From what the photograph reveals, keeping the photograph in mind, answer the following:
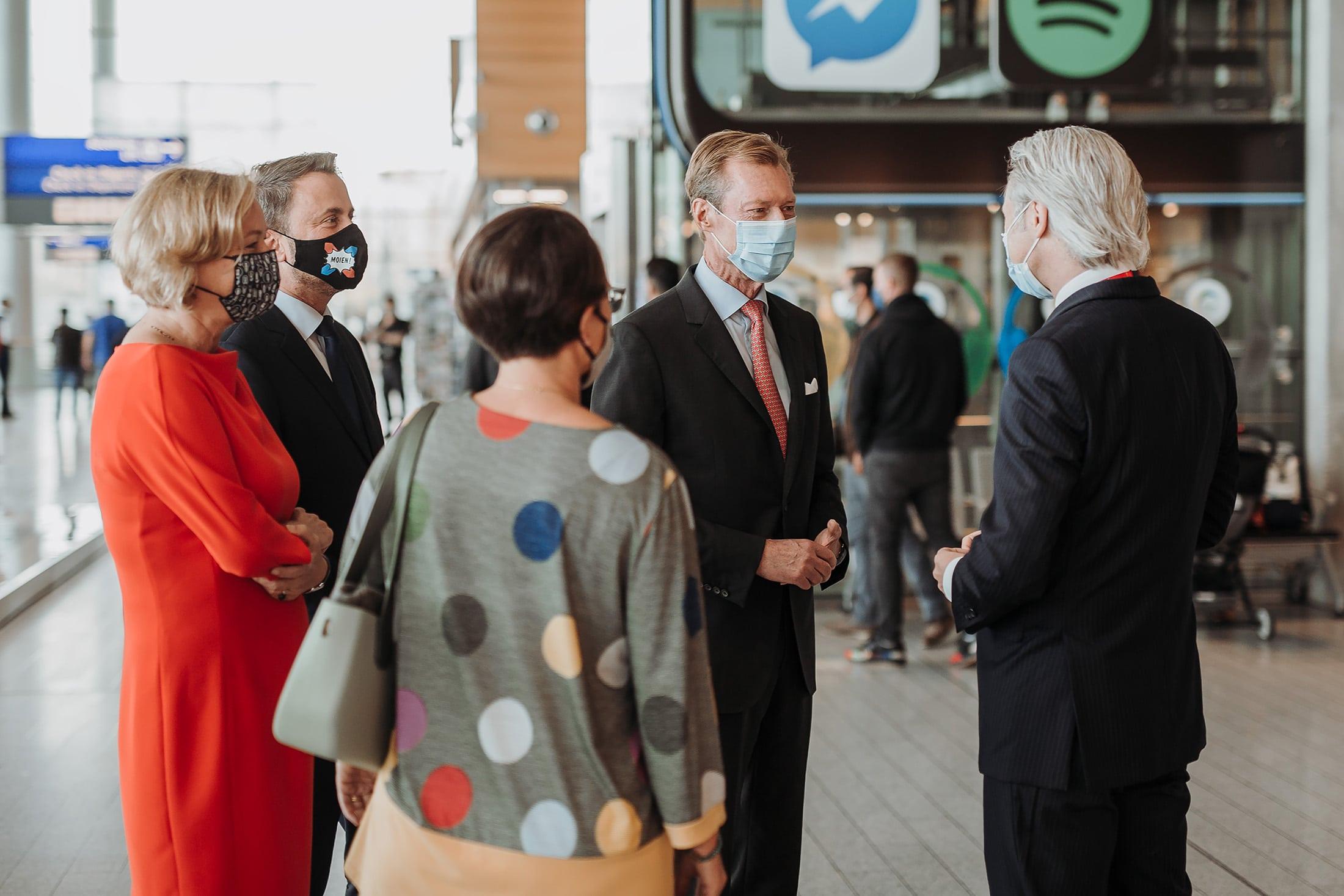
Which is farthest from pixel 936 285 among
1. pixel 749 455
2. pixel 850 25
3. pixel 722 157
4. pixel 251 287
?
pixel 251 287

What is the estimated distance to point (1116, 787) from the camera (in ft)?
6.37

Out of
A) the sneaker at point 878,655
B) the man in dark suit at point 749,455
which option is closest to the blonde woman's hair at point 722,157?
the man in dark suit at point 749,455

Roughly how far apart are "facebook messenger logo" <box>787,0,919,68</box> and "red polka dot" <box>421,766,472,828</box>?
5.35m

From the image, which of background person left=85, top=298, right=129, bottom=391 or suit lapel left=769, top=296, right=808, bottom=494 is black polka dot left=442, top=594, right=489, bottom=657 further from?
background person left=85, top=298, right=129, bottom=391

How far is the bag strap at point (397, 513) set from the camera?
1496 mm

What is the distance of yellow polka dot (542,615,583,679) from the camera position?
146 cm

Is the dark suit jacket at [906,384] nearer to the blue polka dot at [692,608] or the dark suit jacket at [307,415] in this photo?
the dark suit jacket at [307,415]

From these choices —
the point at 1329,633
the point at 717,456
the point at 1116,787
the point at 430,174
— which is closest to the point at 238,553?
the point at 717,456

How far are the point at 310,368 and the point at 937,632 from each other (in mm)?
4322

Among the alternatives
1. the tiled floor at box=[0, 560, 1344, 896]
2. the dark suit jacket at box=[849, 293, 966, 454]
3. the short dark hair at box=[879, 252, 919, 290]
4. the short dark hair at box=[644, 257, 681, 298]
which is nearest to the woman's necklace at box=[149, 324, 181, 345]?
the tiled floor at box=[0, 560, 1344, 896]

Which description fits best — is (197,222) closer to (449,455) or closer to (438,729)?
(449,455)

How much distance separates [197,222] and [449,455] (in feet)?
2.75

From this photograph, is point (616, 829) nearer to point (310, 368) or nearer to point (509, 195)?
point (310, 368)

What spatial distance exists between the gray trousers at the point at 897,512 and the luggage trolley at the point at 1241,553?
1375 millimetres
